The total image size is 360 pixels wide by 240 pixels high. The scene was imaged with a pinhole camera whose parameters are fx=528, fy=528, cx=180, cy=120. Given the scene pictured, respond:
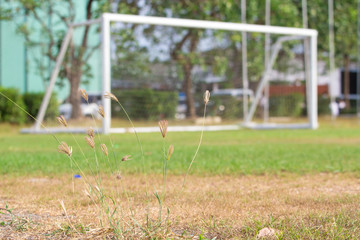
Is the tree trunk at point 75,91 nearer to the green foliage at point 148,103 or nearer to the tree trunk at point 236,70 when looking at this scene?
the green foliage at point 148,103

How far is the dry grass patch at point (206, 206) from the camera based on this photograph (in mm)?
2900

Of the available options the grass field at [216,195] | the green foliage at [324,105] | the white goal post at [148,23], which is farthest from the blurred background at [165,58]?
the grass field at [216,195]

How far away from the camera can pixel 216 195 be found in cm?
412

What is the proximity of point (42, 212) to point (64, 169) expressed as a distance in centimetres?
226

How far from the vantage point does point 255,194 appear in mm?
4160

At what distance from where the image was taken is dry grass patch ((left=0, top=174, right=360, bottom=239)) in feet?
9.52

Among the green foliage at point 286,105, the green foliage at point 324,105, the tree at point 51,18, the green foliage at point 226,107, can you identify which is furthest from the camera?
the green foliage at point 324,105

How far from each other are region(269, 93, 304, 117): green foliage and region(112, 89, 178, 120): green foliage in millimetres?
4617

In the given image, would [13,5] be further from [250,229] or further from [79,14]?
[250,229]

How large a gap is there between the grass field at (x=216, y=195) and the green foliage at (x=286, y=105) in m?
10.5

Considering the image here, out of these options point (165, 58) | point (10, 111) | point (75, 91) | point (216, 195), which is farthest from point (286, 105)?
point (216, 195)

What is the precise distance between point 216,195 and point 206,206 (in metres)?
0.48

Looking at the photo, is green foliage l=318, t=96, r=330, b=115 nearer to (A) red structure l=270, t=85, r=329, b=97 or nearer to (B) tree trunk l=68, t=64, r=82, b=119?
(A) red structure l=270, t=85, r=329, b=97

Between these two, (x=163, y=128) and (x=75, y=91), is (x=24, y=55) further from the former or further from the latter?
(x=163, y=128)
